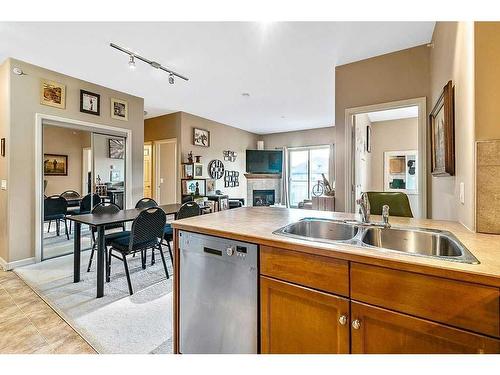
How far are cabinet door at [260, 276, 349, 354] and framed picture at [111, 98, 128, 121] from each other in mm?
4081

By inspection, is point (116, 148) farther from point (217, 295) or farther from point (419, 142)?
point (419, 142)

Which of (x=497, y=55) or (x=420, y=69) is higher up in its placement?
(x=420, y=69)

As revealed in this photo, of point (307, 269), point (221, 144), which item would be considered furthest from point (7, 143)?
point (221, 144)

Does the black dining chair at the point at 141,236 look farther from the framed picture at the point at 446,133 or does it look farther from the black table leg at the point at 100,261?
the framed picture at the point at 446,133

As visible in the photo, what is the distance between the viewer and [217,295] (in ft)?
4.61

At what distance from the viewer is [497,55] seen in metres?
1.27

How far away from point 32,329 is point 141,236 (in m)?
1.04

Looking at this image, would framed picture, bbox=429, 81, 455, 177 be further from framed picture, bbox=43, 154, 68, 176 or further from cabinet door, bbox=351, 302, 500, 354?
framed picture, bbox=43, 154, 68, 176

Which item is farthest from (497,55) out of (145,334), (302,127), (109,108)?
(302,127)

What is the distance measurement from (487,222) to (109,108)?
15.6ft

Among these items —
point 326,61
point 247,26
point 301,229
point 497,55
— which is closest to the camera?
point 497,55

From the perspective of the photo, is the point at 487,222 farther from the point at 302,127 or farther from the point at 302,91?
the point at 302,127

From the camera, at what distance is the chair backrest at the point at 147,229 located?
8.18 feet

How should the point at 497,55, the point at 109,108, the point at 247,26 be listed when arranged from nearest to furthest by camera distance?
1. the point at 497,55
2. the point at 247,26
3. the point at 109,108
